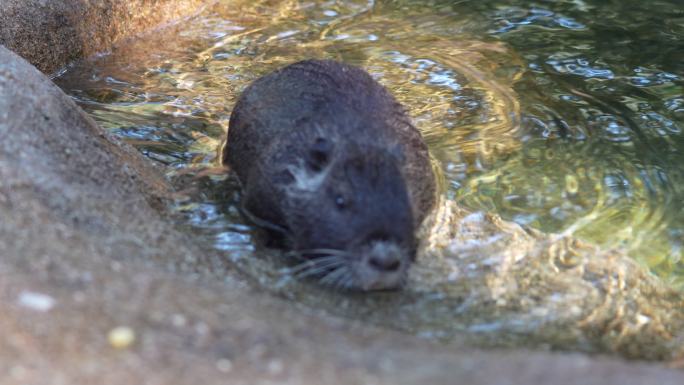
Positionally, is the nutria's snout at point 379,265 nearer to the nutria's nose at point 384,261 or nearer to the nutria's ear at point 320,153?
the nutria's nose at point 384,261

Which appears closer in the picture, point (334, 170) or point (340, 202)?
point (340, 202)

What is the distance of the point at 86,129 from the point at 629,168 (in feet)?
12.2

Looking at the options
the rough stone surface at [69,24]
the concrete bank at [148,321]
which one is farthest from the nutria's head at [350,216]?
the rough stone surface at [69,24]

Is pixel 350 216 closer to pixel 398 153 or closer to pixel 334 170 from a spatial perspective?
pixel 334 170

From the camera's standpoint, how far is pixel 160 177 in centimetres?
546

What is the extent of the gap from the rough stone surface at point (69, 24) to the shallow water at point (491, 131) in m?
0.18

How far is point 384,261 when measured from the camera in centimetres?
400

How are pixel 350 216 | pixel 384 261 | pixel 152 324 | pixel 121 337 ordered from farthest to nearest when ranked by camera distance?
pixel 350 216
pixel 384 261
pixel 152 324
pixel 121 337

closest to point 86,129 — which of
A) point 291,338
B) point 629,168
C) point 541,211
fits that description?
point 291,338

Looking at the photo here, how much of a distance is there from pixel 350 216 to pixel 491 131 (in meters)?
2.62

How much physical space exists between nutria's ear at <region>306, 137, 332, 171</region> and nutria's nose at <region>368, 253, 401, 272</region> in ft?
2.40

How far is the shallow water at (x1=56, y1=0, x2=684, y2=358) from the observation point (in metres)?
4.31

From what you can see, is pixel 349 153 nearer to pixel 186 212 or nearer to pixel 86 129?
pixel 186 212

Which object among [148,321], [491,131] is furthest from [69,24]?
[148,321]
